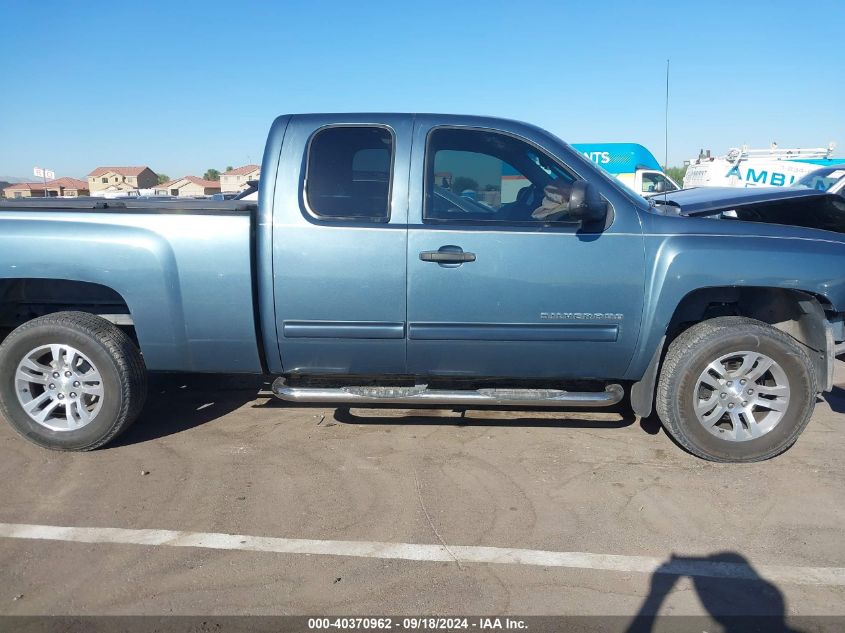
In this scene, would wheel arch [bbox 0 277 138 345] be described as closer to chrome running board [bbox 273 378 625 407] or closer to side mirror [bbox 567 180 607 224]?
chrome running board [bbox 273 378 625 407]

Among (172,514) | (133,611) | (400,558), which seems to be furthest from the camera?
(172,514)

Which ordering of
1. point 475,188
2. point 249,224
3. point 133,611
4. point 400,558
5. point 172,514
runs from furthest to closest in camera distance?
point 475,188 → point 249,224 → point 172,514 → point 400,558 → point 133,611

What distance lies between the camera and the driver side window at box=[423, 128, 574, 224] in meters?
3.61

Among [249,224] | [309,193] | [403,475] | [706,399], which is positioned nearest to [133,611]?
[403,475]

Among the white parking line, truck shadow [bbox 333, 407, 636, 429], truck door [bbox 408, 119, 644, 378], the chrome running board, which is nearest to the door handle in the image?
truck door [bbox 408, 119, 644, 378]

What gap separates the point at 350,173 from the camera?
3.72m

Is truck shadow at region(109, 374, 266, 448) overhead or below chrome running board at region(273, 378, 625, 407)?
Result: below

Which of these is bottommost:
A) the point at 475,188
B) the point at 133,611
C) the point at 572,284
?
the point at 133,611

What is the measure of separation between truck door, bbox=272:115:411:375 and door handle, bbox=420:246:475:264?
0.45ft

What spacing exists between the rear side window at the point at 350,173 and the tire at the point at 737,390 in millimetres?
1933

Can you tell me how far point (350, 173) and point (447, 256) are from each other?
2.59 ft

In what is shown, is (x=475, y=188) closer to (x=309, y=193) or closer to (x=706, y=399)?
(x=309, y=193)

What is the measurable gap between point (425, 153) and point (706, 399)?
220 centimetres

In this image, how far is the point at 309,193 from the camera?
3.61m
